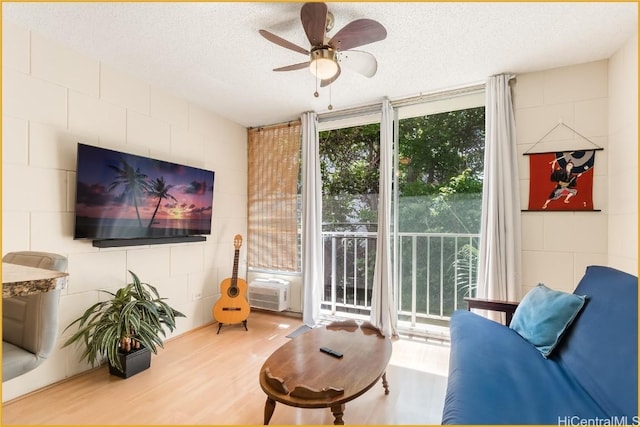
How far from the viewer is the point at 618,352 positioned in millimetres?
1224

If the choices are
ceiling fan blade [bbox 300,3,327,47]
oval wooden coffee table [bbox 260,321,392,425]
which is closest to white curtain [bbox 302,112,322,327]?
oval wooden coffee table [bbox 260,321,392,425]

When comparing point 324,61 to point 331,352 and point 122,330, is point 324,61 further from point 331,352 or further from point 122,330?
point 122,330

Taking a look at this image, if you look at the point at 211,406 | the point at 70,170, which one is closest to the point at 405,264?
the point at 211,406

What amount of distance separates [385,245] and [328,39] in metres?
1.91

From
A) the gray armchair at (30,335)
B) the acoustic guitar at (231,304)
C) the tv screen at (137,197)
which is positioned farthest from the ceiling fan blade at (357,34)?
the acoustic guitar at (231,304)

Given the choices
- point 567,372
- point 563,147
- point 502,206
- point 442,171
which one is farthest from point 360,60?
point 567,372

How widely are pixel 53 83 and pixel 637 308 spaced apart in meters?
3.54

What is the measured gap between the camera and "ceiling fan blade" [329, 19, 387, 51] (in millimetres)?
1590

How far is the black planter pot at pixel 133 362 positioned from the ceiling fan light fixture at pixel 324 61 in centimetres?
237

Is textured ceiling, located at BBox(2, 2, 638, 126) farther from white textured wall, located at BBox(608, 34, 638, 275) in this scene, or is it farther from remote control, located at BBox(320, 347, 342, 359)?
remote control, located at BBox(320, 347, 342, 359)

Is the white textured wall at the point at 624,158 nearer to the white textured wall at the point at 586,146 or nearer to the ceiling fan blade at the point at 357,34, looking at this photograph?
the white textured wall at the point at 586,146

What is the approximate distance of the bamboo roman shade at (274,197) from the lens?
11.7ft

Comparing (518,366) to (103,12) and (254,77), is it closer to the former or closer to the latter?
(254,77)

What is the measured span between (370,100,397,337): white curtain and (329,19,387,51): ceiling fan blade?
130 centimetres
